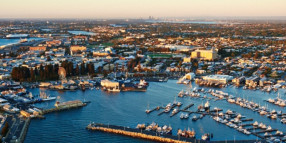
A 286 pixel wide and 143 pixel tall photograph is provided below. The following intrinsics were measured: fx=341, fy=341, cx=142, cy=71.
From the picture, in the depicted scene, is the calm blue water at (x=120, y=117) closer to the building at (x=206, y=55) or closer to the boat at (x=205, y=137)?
the boat at (x=205, y=137)

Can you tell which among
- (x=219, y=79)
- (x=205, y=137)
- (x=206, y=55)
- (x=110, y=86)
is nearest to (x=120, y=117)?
(x=205, y=137)

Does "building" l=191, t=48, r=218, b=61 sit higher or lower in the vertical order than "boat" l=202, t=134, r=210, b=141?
higher

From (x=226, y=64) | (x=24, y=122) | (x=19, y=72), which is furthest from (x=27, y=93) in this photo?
(x=226, y=64)

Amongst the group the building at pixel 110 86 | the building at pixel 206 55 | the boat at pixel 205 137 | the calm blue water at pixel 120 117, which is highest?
the building at pixel 206 55

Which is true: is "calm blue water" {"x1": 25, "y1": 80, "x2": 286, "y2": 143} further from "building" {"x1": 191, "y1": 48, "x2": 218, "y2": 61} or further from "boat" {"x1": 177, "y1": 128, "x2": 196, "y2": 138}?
"building" {"x1": 191, "y1": 48, "x2": 218, "y2": 61}

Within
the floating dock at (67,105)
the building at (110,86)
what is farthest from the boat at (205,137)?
the building at (110,86)

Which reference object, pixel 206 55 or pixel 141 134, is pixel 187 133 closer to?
pixel 141 134

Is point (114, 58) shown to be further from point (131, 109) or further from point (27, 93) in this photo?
point (131, 109)

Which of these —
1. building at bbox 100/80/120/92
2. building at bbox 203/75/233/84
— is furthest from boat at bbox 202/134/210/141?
building at bbox 203/75/233/84

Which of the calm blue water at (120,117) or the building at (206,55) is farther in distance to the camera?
the building at (206,55)
